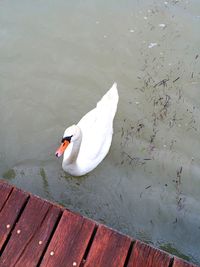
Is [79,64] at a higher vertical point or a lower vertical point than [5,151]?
higher

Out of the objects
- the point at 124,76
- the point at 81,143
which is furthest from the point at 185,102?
the point at 81,143

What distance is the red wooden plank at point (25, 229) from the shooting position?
9.68 ft

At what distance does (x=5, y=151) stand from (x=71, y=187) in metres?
0.87

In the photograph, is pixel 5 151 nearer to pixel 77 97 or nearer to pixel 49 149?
pixel 49 149

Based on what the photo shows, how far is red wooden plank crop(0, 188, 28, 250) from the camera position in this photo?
3.06 metres

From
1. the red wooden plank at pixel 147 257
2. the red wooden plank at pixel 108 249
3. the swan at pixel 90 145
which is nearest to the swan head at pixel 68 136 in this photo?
the swan at pixel 90 145

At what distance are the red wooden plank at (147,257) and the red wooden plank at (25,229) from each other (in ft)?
2.53

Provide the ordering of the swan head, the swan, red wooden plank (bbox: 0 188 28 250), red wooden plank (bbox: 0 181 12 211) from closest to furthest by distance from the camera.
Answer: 1. red wooden plank (bbox: 0 188 28 250)
2. red wooden plank (bbox: 0 181 12 211)
3. the swan head
4. the swan

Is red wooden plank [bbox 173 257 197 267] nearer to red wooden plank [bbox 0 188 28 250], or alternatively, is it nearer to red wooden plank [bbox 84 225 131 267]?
red wooden plank [bbox 84 225 131 267]

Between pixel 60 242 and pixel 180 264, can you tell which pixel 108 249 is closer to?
pixel 60 242

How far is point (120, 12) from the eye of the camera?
592 centimetres

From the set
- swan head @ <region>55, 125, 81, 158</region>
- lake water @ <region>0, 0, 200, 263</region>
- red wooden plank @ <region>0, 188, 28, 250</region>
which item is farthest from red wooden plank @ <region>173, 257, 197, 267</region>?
swan head @ <region>55, 125, 81, 158</region>

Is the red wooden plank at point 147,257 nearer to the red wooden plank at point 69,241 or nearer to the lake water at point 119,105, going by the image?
the red wooden plank at point 69,241

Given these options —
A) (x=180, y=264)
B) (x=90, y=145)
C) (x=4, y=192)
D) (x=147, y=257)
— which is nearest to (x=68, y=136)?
(x=90, y=145)
